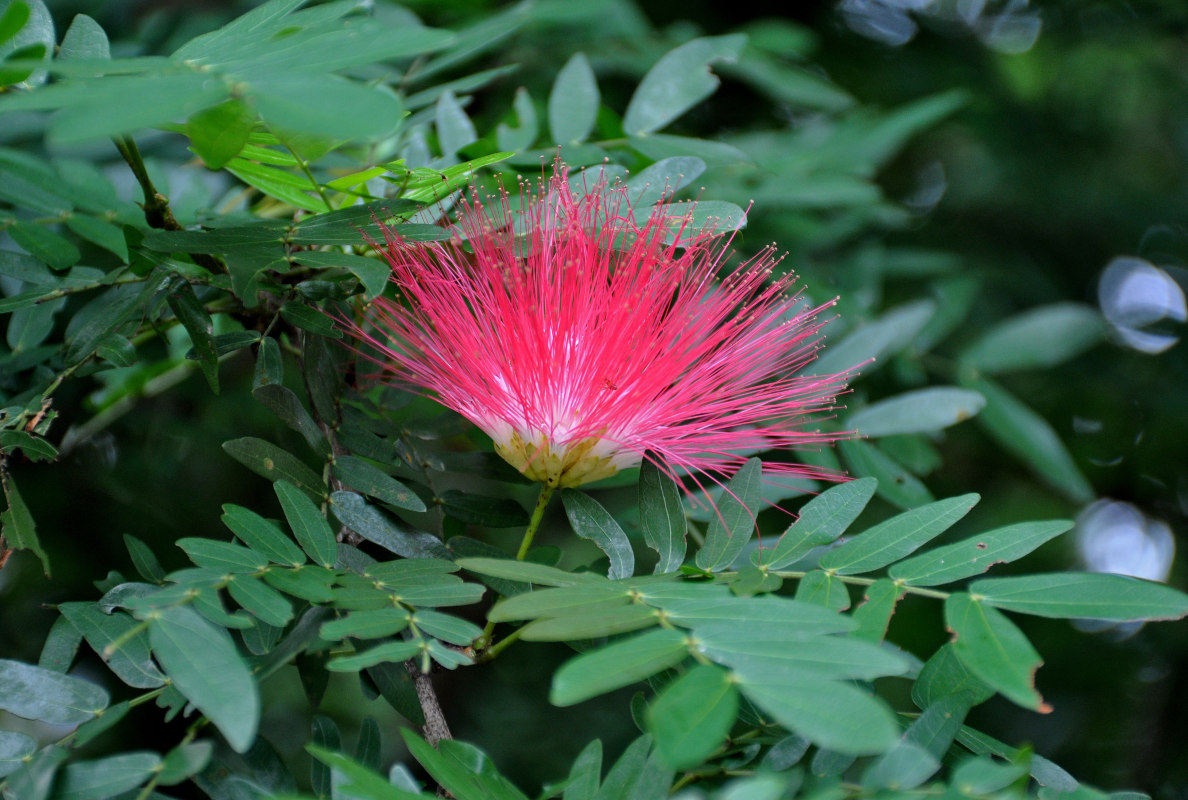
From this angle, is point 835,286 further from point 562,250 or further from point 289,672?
point 289,672

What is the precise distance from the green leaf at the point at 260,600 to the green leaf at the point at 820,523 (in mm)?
546

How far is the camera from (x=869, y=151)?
2354 mm

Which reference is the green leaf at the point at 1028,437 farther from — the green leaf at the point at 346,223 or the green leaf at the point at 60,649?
the green leaf at the point at 60,649

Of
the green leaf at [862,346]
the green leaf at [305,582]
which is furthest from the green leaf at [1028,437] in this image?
the green leaf at [305,582]

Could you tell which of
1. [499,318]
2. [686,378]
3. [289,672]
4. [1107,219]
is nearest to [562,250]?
[499,318]

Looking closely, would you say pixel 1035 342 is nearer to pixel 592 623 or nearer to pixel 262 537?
pixel 592 623

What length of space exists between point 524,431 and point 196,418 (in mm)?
1245

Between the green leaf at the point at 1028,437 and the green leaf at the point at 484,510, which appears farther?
the green leaf at the point at 1028,437

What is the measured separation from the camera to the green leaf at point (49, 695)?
37.7 inches

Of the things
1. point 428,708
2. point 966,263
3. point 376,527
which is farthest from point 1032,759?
point 966,263

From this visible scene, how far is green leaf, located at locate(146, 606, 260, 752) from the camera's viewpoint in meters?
0.71

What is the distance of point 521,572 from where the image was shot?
36.2 inches

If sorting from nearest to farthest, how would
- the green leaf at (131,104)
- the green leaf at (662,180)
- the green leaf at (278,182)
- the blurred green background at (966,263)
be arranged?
the green leaf at (131,104)
the green leaf at (278,182)
the green leaf at (662,180)
the blurred green background at (966,263)

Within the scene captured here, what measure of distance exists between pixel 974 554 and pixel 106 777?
0.92 meters
